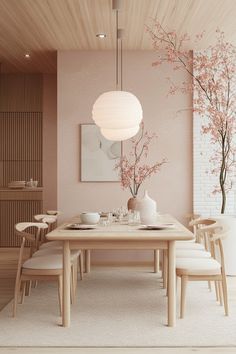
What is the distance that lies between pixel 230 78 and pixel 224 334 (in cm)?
367

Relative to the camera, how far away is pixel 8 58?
8281mm

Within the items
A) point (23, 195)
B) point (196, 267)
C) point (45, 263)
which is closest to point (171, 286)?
point (196, 267)

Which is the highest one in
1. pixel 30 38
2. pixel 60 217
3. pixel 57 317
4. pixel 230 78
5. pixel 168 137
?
pixel 30 38

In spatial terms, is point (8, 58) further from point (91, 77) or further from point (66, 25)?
point (66, 25)

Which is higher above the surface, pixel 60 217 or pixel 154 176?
pixel 154 176

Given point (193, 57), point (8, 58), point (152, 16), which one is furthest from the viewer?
point (8, 58)

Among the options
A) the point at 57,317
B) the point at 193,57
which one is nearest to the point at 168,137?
the point at 193,57

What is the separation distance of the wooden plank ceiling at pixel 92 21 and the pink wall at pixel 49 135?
5.97 feet

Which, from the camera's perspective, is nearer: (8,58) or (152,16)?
(152,16)

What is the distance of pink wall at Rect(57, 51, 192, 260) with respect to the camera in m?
7.52

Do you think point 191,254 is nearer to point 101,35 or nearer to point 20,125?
point 101,35

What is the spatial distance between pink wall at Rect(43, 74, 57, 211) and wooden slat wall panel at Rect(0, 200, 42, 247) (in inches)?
12.1

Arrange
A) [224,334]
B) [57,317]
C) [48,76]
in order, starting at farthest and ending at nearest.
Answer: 1. [48,76]
2. [57,317]
3. [224,334]

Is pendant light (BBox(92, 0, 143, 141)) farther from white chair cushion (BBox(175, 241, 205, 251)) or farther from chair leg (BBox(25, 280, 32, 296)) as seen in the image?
chair leg (BBox(25, 280, 32, 296))
